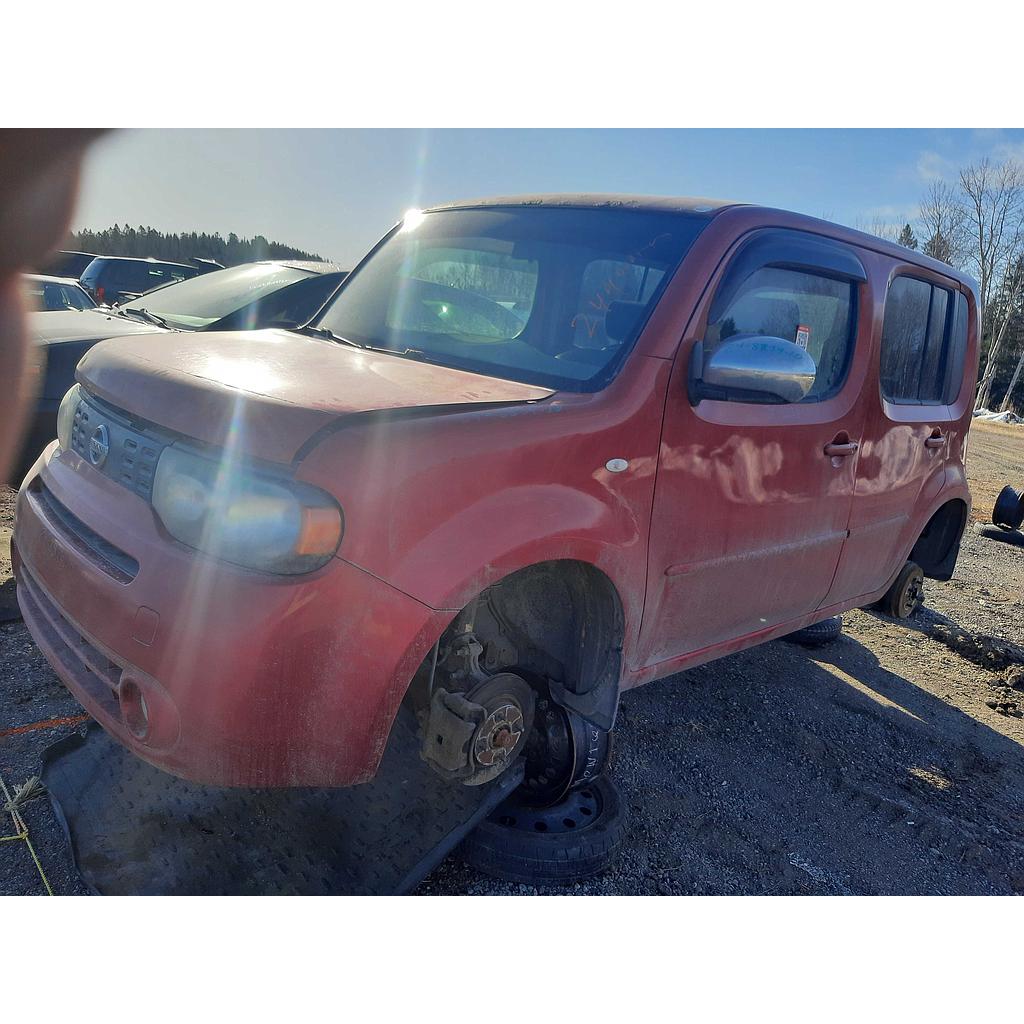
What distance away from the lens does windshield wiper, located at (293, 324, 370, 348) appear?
2.80 meters

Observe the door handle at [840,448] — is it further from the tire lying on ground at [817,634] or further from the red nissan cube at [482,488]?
the tire lying on ground at [817,634]

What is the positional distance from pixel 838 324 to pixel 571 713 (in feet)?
6.29

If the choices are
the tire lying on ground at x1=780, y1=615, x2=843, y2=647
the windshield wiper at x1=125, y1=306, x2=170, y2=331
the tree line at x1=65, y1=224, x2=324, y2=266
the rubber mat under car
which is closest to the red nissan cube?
the rubber mat under car

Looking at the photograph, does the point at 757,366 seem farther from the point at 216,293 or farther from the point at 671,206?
the point at 216,293

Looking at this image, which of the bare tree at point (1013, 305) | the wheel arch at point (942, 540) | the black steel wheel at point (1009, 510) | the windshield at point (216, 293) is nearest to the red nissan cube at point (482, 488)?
the wheel arch at point (942, 540)

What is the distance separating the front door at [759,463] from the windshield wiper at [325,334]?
3.83 feet

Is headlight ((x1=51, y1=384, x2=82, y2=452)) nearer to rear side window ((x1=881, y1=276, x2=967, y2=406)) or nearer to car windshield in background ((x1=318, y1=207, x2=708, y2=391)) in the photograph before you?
car windshield in background ((x1=318, y1=207, x2=708, y2=391))

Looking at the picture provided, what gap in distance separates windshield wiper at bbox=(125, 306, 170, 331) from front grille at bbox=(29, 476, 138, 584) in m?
3.22

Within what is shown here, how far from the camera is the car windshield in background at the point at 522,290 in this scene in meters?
2.50

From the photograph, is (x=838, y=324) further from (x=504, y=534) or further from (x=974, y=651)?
(x=974, y=651)

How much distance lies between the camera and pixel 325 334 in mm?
2922

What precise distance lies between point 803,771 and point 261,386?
2696mm

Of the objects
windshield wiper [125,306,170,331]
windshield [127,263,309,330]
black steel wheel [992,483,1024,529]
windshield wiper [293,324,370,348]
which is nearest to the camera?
windshield wiper [293,324,370,348]

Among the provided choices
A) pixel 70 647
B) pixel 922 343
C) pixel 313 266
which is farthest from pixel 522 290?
pixel 313 266
